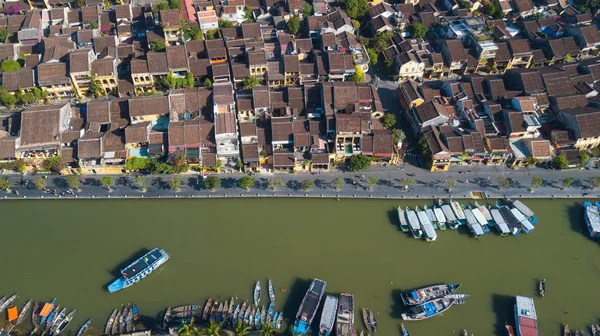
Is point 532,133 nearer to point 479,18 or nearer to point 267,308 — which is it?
point 479,18

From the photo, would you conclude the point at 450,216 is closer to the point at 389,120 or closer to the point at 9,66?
the point at 389,120

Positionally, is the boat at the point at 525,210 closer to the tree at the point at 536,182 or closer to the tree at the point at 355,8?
the tree at the point at 536,182

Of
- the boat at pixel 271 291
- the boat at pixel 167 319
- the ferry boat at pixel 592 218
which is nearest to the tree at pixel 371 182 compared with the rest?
the boat at pixel 271 291

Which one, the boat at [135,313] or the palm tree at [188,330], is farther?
the boat at [135,313]

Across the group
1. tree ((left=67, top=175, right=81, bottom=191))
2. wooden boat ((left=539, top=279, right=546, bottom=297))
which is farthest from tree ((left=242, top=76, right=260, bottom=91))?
wooden boat ((left=539, top=279, right=546, bottom=297))

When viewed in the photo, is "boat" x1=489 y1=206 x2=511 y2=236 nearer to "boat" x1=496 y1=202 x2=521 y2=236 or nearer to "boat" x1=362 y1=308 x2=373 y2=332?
"boat" x1=496 y1=202 x2=521 y2=236

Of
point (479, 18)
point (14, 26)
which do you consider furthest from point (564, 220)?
point (14, 26)

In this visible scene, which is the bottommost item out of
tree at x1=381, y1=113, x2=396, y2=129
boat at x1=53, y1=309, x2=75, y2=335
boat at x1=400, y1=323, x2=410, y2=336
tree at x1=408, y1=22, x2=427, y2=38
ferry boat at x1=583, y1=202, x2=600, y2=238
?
boat at x1=400, y1=323, x2=410, y2=336
